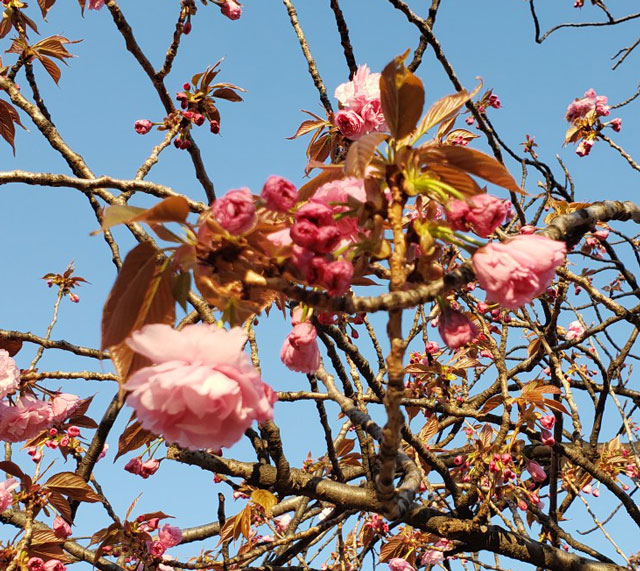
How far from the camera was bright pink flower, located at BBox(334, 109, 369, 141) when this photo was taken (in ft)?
5.16

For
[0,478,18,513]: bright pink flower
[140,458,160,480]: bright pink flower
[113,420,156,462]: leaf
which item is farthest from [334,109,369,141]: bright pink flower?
[0,478,18,513]: bright pink flower

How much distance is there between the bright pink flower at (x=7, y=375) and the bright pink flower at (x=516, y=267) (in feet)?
5.24

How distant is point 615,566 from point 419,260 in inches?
69.4

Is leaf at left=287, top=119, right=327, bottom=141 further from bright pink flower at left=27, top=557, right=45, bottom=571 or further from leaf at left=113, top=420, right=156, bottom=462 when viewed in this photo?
bright pink flower at left=27, top=557, right=45, bottom=571

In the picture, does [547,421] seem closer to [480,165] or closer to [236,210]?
[480,165]

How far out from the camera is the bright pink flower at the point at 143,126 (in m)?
2.96

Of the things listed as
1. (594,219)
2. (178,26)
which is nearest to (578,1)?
(178,26)

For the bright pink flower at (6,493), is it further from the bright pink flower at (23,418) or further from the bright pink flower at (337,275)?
the bright pink flower at (337,275)

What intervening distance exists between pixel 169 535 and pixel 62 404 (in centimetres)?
77

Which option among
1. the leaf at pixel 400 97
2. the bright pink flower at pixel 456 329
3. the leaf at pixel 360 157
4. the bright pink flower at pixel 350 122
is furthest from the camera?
the bright pink flower at pixel 350 122

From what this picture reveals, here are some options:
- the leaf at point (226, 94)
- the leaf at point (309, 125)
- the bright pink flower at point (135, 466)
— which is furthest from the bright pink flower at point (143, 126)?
the bright pink flower at point (135, 466)

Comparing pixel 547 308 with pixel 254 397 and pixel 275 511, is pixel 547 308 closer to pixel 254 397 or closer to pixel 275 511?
pixel 275 511

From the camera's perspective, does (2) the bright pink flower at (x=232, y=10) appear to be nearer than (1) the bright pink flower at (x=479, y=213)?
No

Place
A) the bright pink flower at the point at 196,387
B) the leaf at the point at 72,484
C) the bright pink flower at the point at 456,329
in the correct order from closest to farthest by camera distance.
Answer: the bright pink flower at the point at 196,387 < the bright pink flower at the point at 456,329 < the leaf at the point at 72,484
